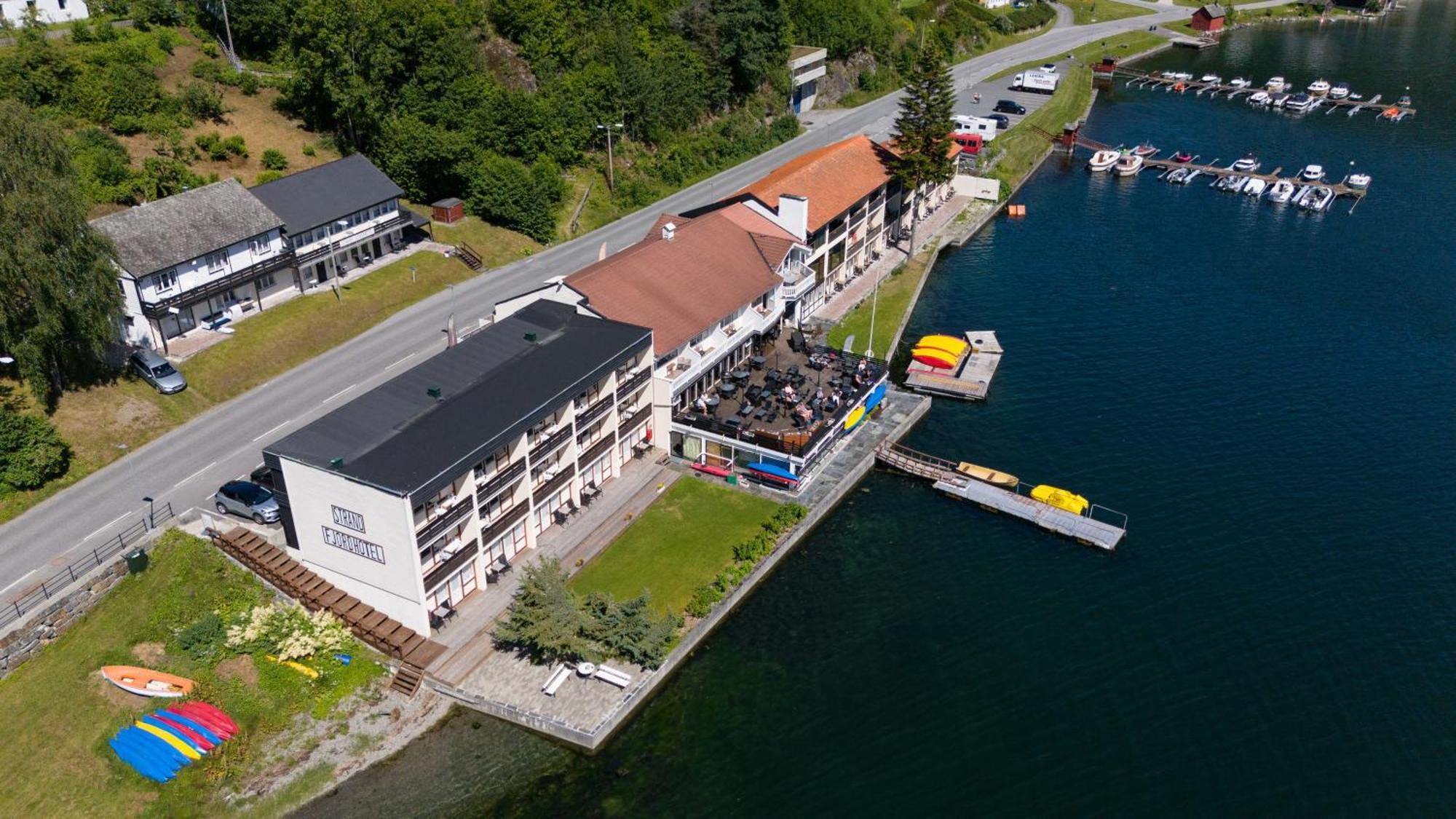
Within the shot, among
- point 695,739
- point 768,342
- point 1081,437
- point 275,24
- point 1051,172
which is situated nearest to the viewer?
point 695,739

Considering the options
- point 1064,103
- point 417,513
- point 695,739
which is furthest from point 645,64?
point 695,739

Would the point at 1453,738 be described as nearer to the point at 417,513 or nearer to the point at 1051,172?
the point at 417,513

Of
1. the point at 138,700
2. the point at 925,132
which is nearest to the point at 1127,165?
the point at 925,132

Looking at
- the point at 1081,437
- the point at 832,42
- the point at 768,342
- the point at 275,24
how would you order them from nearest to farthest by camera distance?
the point at 1081,437 → the point at 768,342 → the point at 275,24 → the point at 832,42

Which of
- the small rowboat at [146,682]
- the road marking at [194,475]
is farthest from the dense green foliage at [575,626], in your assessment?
the road marking at [194,475]

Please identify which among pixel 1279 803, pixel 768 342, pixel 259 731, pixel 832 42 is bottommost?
pixel 1279 803

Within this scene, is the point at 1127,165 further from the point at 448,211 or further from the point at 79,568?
the point at 79,568

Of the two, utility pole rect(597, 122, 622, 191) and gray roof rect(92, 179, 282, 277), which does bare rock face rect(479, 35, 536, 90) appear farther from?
gray roof rect(92, 179, 282, 277)

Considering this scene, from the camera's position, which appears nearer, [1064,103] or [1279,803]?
[1279,803]

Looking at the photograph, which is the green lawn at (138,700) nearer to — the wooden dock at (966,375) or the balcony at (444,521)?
the balcony at (444,521)
